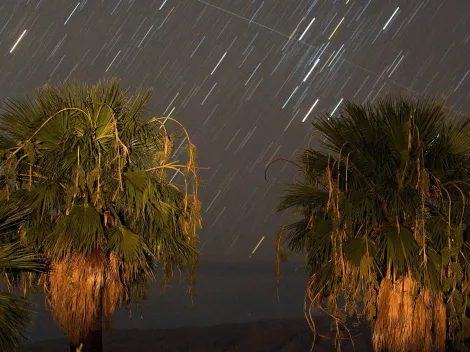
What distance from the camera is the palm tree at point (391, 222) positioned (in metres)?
16.4

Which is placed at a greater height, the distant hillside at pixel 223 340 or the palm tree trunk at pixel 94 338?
the palm tree trunk at pixel 94 338

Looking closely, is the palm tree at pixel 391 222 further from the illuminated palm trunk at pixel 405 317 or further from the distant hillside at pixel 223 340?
the distant hillside at pixel 223 340

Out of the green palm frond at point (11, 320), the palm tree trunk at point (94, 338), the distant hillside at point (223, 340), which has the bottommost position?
the distant hillside at point (223, 340)

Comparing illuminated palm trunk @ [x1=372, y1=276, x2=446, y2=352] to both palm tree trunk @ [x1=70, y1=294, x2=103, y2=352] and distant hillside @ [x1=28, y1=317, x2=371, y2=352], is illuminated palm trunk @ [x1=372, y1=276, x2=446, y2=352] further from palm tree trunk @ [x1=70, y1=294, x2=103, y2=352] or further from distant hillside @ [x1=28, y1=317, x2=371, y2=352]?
distant hillside @ [x1=28, y1=317, x2=371, y2=352]

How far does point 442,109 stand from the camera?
1841 cm

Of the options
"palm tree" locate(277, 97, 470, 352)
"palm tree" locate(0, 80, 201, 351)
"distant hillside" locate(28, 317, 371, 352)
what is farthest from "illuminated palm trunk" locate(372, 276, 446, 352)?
"distant hillside" locate(28, 317, 371, 352)

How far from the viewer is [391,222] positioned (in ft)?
57.0

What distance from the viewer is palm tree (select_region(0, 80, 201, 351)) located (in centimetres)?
1700

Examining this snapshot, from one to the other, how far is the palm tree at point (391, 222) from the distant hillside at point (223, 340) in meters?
51.9

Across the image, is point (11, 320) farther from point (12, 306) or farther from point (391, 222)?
point (391, 222)

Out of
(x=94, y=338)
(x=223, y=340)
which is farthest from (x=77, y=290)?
(x=223, y=340)

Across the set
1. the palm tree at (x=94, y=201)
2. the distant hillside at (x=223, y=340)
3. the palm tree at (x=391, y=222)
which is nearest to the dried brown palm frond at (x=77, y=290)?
the palm tree at (x=94, y=201)

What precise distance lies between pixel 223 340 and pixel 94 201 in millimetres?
65286

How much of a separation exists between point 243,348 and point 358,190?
6080 centimetres
